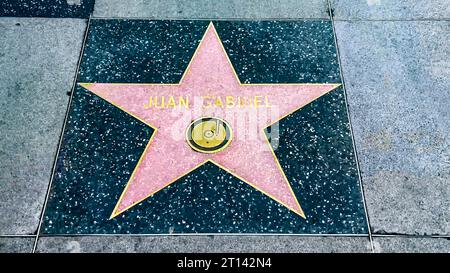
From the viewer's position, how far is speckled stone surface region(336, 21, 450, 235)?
2.72 m

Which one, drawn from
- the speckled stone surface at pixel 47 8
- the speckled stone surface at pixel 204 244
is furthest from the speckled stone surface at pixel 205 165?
the speckled stone surface at pixel 47 8

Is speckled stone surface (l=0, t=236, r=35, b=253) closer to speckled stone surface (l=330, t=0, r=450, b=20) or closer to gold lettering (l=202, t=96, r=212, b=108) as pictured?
gold lettering (l=202, t=96, r=212, b=108)

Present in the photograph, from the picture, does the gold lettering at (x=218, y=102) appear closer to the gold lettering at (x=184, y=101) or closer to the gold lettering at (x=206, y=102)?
the gold lettering at (x=206, y=102)

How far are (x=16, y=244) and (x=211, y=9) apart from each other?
263 cm

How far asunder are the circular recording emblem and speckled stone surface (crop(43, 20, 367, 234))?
0.17m

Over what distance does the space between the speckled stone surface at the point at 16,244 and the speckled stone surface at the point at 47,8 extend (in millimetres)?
2174

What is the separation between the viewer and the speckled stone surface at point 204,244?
256cm

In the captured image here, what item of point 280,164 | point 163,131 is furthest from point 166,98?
point 280,164

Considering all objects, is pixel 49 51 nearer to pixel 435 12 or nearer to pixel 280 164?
pixel 280 164

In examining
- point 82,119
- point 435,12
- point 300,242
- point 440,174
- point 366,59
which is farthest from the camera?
point 435,12

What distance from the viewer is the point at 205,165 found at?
287cm

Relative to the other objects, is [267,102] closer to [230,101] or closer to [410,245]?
[230,101]

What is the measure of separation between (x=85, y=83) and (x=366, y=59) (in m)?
2.45

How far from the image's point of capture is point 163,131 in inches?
118
